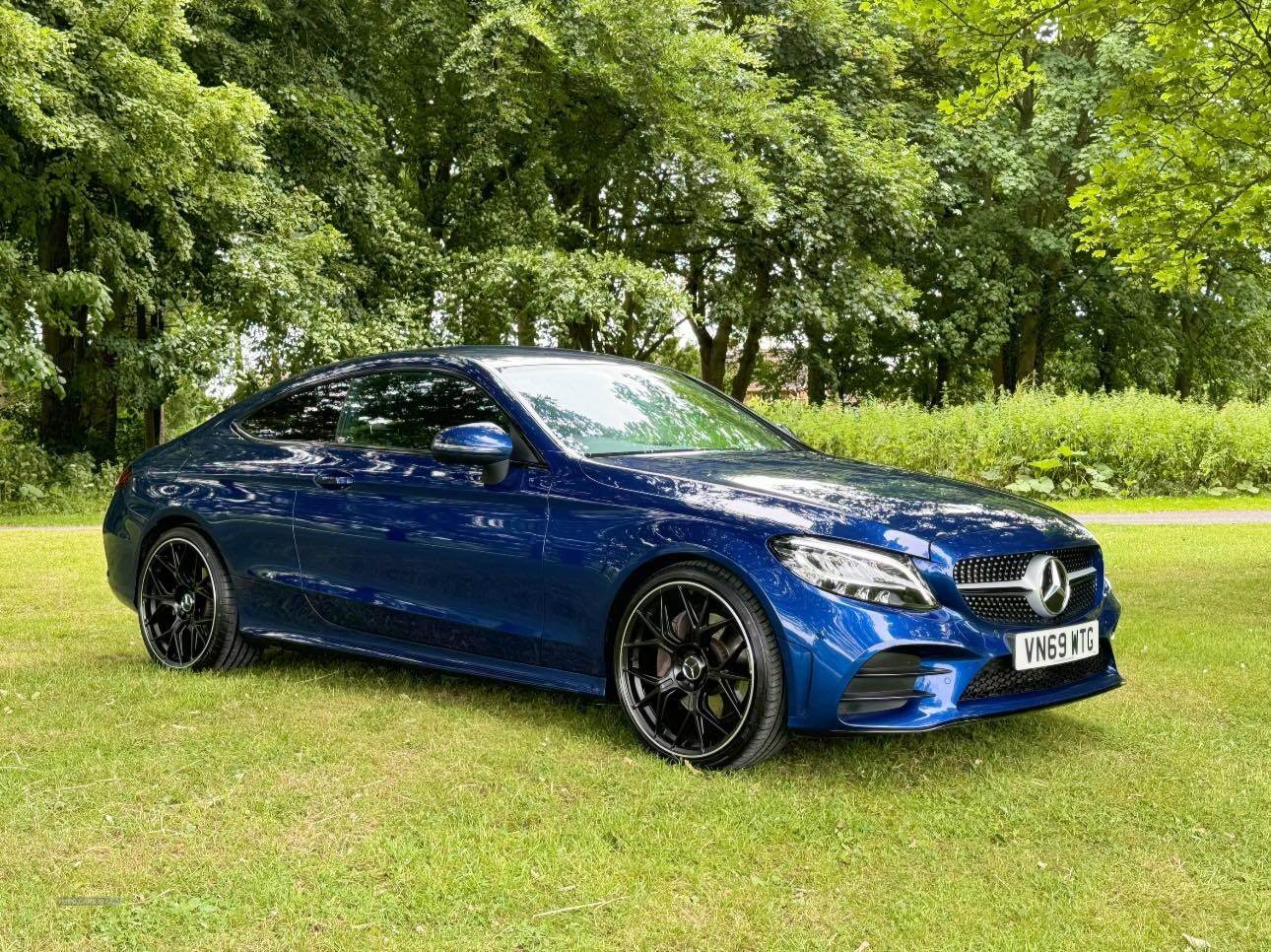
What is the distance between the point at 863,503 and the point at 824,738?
896 millimetres

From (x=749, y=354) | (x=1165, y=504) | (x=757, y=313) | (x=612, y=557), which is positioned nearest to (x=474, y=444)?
(x=612, y=557)

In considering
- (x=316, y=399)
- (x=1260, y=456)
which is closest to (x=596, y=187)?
(x=1260, y=456)

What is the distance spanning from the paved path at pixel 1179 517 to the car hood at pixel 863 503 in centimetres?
1080

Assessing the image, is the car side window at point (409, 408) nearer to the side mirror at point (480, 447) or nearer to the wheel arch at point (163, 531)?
the side mirror at point (480, 447)

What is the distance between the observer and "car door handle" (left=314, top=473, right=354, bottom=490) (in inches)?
217

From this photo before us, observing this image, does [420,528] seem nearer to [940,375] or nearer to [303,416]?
[303,416]

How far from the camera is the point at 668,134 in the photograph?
22188 mm

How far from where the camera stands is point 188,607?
20.1 ft

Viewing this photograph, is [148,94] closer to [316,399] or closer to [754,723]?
[316,399]

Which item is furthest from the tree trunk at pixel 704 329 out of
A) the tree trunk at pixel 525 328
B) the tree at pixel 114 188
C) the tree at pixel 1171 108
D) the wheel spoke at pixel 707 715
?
the wheel spoke at pixel 707 715

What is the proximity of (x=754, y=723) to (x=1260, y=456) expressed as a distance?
59.4 ft

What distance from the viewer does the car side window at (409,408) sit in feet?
17.6

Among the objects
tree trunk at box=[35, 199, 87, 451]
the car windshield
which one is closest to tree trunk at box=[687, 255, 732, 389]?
tree trunk at box=[35, 199, 87, 451]

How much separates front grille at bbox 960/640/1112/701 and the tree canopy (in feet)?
19.3
